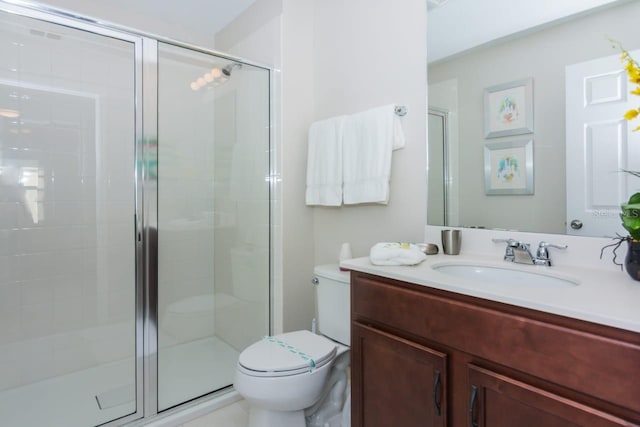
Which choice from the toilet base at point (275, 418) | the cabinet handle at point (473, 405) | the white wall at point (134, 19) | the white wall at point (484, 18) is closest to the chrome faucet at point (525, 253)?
the cabinet handle at point (473, 405)

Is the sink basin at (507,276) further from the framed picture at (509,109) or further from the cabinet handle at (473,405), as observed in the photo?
the framed picture at (509,109)

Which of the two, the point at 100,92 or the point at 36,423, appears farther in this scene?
the point at 100,92

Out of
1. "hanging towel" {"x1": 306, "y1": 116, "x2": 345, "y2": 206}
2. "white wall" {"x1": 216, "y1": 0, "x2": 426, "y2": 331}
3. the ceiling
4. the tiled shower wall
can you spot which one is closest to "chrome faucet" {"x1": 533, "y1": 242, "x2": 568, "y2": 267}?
"white wall" {"x1": 216, "y1": 0, "x2": 426, "y2": 331}

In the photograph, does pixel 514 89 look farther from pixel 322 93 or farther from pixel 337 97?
pixel 322 93

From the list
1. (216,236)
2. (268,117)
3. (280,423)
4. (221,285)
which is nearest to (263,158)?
(268,117)

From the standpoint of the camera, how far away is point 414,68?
1.72 m

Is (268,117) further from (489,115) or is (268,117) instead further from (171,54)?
(489,115)

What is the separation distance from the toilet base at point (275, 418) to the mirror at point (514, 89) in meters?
1.07

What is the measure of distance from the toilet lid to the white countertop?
1.59 feet

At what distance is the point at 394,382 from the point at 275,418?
63cm

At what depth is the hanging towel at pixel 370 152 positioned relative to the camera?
174cm

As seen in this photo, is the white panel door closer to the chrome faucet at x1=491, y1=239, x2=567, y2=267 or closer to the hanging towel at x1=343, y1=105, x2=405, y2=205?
the chrome faucet at x1=491, y1=239, x2=567, y2=267

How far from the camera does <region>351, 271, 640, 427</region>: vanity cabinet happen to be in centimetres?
74

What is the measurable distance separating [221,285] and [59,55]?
178 centimetres
